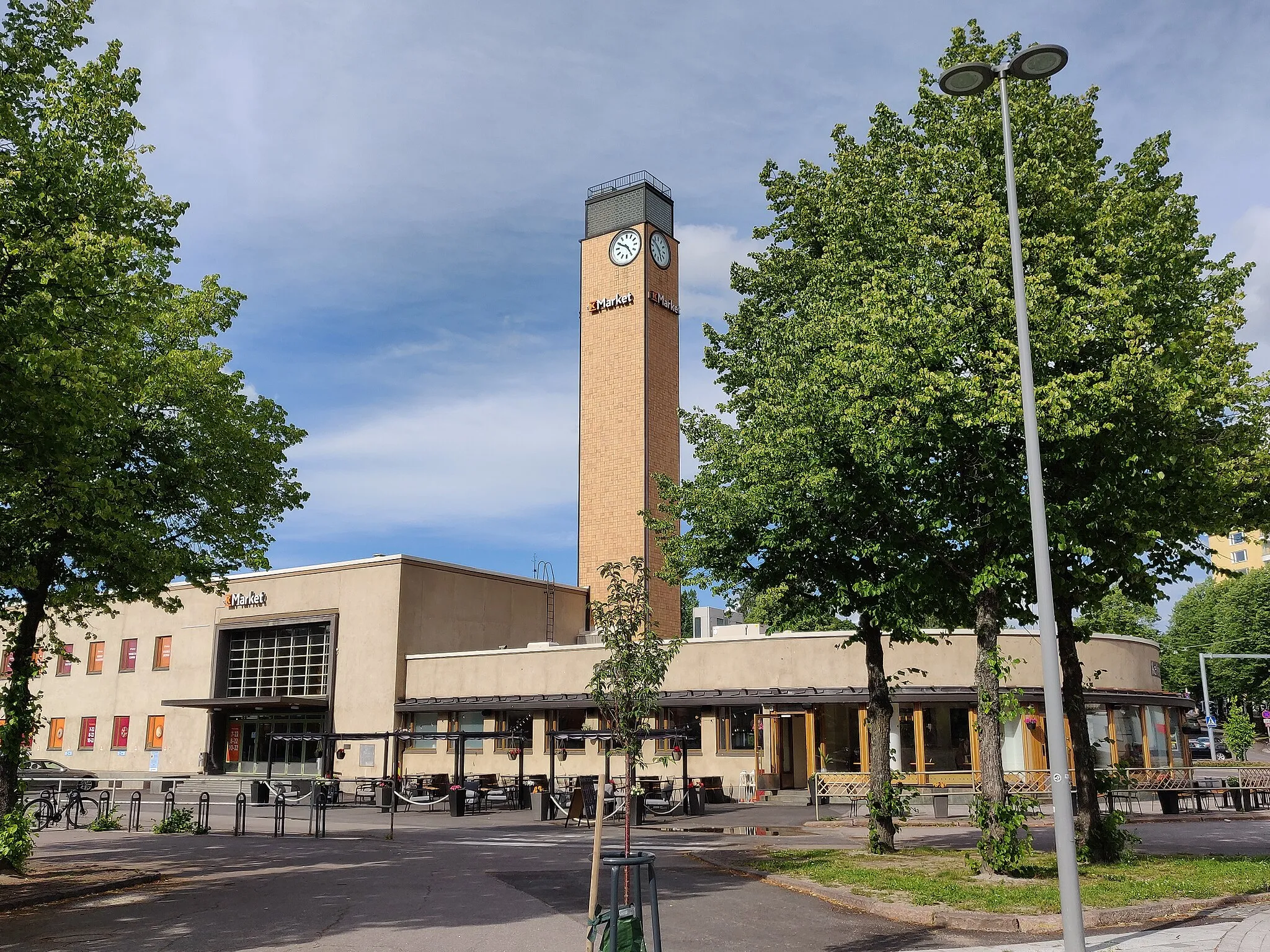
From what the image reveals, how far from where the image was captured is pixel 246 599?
1898 inches

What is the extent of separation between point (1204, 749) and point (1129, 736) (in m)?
50.1

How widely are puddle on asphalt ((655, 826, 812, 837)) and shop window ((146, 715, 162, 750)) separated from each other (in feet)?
109

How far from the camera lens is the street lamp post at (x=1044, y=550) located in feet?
31.3

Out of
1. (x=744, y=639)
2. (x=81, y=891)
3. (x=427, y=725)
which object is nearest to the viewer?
(x=81, y=891)

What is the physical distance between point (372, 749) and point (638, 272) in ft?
89.4

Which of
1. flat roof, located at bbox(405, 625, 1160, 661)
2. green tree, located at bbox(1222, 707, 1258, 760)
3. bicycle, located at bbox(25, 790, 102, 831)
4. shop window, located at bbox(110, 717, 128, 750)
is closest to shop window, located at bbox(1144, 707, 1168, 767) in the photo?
flat roof, located at bbox(405, 625, 1160, 661)

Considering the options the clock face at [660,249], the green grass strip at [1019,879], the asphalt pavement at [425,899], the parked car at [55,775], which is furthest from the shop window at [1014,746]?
the parked car at [55,775]

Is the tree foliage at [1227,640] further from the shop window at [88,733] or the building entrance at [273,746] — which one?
the shop window at [88,733]

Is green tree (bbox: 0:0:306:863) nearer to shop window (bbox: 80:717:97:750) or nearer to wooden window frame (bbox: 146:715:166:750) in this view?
wooden window frame (bbox: 146:715:166:750)

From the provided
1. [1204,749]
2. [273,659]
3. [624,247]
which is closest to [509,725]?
[273,659]

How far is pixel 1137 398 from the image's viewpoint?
15.1 meters

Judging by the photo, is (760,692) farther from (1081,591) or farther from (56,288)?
(56,288)

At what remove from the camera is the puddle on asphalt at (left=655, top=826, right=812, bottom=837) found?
2430 centimetres

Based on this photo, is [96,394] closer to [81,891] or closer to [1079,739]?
[81,891]
